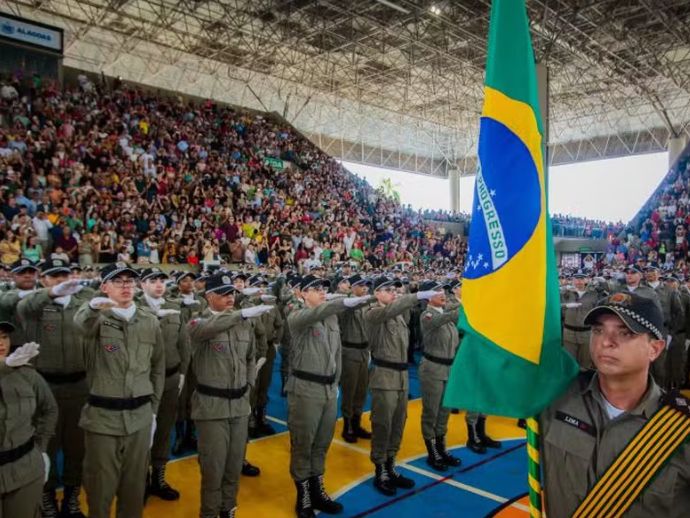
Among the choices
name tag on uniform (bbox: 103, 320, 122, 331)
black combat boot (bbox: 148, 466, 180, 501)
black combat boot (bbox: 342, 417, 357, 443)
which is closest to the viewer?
name tag on uniform (bbox: 103, 320, 122, 331)

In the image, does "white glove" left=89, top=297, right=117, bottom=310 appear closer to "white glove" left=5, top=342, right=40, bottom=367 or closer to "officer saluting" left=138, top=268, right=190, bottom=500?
"white glove" left=5, top=342, right=40, bottom=367

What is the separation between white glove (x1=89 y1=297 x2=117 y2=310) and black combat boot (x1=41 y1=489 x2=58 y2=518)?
1.87m

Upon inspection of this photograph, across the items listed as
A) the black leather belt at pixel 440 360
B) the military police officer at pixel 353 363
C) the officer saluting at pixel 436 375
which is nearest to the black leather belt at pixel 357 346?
the military police officer at pixel 353 363

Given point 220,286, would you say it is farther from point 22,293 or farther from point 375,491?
point 375,491

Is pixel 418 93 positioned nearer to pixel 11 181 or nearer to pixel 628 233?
pixel 628 233

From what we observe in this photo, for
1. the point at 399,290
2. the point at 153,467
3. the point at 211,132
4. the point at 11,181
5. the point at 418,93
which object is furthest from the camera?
the point at 418,93

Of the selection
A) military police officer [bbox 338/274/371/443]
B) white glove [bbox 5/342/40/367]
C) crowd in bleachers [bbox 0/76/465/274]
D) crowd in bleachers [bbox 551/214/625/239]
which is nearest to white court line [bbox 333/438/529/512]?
military police officer [bbox 338/274/371/443]

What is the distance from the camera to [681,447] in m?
1.96

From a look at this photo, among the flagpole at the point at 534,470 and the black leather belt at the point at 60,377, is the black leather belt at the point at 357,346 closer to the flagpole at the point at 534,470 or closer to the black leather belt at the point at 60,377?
the black leather belt at the point at 60,377

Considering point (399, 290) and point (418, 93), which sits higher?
point (418, 93)

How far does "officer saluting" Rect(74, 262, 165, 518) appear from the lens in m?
3.93

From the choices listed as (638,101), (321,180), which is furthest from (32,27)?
(638,101)

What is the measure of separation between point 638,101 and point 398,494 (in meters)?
35.5

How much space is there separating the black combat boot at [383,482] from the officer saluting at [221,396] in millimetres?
1666
